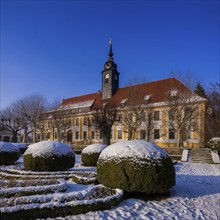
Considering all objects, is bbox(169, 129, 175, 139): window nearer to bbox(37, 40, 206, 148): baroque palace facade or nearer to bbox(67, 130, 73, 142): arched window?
bbox(37, 40, 206, 148): baroque palace facade

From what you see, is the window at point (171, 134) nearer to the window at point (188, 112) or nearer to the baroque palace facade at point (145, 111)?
the baroque palace facade at point (145, 111)

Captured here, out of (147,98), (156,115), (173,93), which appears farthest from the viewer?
(147,98)

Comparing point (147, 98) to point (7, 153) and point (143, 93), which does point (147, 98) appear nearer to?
point (143, 93)

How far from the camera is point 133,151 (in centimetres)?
705

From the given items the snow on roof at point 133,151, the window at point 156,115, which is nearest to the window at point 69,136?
the window at point 156,115

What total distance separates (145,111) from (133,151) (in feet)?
88.7

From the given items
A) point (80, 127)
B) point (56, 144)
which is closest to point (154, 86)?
point (80, 127)

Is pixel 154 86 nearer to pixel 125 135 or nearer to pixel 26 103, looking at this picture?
pixel 125 135

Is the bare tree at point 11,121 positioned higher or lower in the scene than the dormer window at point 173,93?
lower

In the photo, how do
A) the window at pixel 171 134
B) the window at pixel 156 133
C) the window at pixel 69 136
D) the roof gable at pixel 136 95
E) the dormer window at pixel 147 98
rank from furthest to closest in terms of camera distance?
1. the window at pixel 69 136
2. the dormer window at pixel 147 98
3. the window at pixel 156 133
4. the window at pixel 171 134
5. the roof gable at pixel 136 95

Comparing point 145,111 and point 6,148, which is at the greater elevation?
point 145,111

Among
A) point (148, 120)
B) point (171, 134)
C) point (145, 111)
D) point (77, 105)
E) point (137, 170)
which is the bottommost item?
point (137, 170)

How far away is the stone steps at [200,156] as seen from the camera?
1892 cm

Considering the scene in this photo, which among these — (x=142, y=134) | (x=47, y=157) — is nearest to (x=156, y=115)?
(x=142, y=134)
